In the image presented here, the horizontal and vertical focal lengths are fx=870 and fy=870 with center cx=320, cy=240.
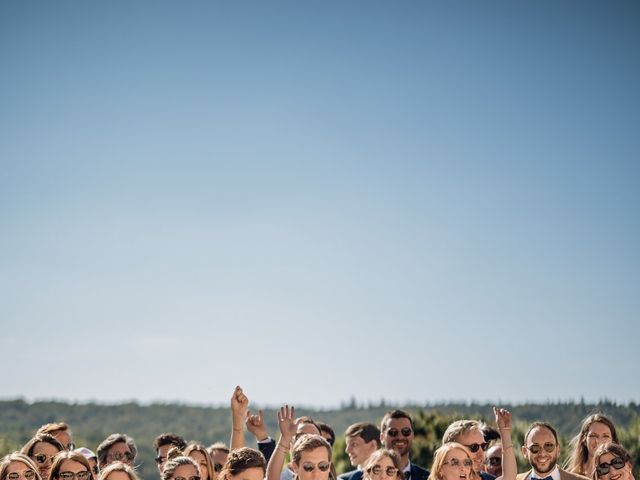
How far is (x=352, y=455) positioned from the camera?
38.8 feet

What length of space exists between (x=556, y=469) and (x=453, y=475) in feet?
4.74

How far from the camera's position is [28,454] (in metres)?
10.8

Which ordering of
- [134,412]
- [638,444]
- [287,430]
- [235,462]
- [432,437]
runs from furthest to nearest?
[134,412] < [432,437] < [638,444] < [287,430] < [235,462]

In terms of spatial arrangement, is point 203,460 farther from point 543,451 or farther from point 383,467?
point 543,451

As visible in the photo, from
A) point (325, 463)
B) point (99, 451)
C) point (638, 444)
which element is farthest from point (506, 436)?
point (638, 444)

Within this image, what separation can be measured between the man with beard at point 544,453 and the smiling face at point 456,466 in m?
0.97

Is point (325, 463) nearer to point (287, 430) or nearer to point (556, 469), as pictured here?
point (287, 430)

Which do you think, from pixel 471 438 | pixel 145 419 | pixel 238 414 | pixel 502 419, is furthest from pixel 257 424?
pixel 145 419

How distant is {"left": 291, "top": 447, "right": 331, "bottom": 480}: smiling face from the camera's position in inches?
365

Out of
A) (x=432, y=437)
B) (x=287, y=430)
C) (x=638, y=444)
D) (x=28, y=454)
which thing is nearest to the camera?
(x=287, y=430)

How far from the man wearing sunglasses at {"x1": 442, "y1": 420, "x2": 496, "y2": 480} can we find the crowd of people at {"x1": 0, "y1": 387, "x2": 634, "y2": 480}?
0.04 feet

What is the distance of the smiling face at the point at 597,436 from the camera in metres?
10.8

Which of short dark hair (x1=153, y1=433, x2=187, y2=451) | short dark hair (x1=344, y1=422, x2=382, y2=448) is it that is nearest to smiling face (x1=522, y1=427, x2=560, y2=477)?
short dark hair (x1=344, y1=422, x2=382, y2=448)

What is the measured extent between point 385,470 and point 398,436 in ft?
6.68
